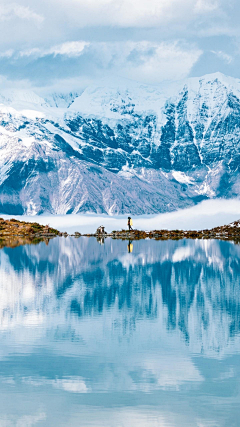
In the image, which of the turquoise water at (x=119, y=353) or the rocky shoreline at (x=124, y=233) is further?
the rocky shoreline at (x=124, y=233)

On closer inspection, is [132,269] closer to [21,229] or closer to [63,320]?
[63,320]

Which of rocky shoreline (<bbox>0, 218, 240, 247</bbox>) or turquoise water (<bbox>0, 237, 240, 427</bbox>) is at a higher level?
rocky shoreline (<bbox>0, 218, 240, 247</bbox>)

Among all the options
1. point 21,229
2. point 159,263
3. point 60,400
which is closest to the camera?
point 60,400

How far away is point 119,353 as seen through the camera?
30.0 metres

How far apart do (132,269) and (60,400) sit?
44547 millimetres

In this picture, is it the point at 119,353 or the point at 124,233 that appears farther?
the point at 124,233

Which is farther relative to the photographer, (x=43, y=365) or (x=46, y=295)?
(x=46, y=295)

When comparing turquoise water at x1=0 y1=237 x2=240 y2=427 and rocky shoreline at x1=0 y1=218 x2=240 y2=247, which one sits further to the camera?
rocky shoreline at x1=0 y1=218 x2=240 y2=247

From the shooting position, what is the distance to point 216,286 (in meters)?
53.3

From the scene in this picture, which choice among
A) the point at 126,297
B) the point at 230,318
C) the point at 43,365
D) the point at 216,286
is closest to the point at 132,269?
the point at 216,286

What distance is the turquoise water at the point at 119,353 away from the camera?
2323cm

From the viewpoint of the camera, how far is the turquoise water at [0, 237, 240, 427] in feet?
76.2

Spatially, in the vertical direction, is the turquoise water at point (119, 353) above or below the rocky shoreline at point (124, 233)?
below

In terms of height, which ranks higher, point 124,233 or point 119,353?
point 124,233
